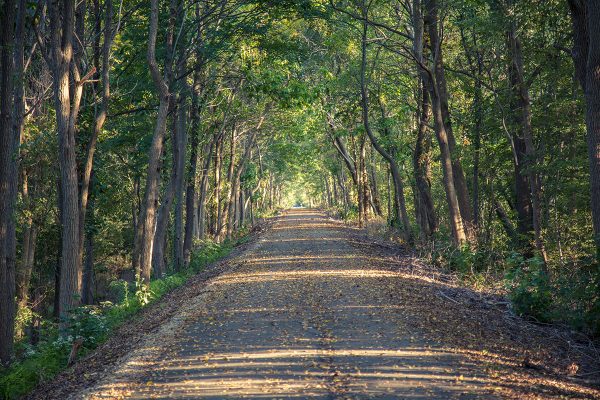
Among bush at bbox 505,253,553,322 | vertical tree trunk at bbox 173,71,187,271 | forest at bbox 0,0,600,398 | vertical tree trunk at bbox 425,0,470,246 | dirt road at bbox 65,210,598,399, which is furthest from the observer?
vertical tree trunk at bbox 173,71,187,271

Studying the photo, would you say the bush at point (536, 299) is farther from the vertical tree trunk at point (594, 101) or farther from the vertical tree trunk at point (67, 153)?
the vertical tree trunk at point (67, 153)

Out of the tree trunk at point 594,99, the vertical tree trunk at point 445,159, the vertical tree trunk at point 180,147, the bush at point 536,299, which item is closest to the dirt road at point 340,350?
the bush at point 536,299

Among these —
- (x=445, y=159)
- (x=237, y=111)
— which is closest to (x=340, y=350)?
(x=445, y=159)

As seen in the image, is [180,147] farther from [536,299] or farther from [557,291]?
[557,291]

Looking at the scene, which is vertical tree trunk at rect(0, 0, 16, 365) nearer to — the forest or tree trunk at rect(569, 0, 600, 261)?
the forest

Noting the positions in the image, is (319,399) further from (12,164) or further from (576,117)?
(576,117)

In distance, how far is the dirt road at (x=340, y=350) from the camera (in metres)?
6.93

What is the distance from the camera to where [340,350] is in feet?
28.2

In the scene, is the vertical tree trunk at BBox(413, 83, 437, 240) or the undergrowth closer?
the undergrowth

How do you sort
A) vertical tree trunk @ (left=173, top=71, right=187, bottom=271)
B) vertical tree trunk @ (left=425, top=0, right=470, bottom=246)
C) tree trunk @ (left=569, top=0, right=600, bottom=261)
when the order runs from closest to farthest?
tree trunk @ (left=569, top=0, right=600, bottom=261) < vertical tree trunk @ (left=425, top=0, right=470, bottom=246) < vertical tree trunk @ (left=173, top=71, right=187, bottom=271)

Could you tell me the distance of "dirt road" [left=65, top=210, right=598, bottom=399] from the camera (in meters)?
6.93

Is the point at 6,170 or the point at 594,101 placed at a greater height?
the point at 594,101

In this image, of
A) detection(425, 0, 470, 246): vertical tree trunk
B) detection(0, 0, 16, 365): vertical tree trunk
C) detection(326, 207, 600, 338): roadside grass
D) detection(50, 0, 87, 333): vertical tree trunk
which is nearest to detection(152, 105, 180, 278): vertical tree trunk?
detection(50, 0, 87, 333): vertical tree trunk

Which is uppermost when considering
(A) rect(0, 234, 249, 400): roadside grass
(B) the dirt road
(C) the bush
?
(C) the bush
